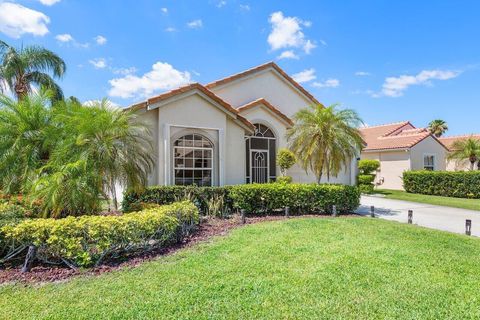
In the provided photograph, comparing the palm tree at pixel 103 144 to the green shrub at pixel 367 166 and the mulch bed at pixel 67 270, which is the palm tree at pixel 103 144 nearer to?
the mulch bed at pixel 67 270

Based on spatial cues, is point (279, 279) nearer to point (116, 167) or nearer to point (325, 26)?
point (116, 167)

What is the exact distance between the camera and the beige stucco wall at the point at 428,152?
2769 centimetres

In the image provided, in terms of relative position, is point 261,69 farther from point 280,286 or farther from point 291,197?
point 280,286

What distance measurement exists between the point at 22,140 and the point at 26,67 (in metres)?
15.9

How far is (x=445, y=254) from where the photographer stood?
7.42 metres

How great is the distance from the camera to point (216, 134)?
15148mm

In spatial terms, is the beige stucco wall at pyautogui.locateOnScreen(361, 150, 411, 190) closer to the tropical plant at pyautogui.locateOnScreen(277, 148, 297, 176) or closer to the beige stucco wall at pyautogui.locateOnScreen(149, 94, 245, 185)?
the tropical plant at pyautogui.locateOnScreen(277, 148, 297, 176)

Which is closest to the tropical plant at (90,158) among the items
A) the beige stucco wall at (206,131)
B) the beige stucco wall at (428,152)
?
the beige stucco wall at (206,131)

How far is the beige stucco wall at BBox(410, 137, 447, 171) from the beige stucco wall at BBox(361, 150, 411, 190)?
2.39ft

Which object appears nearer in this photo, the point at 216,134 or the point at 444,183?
the point at 216,134

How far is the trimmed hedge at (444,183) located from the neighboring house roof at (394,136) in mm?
3417

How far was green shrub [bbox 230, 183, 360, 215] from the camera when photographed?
1307 centimetres

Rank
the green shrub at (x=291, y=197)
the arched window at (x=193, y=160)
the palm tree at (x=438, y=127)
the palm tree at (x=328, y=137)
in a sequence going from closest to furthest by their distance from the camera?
the green shrub at (x=291, y=197)
the arched window at (x=193, y=160)
the palm tree at (x=328, y=137)
the palm tree at (x=438, y=127)

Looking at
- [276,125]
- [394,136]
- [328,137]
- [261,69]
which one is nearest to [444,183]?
[394,136]
